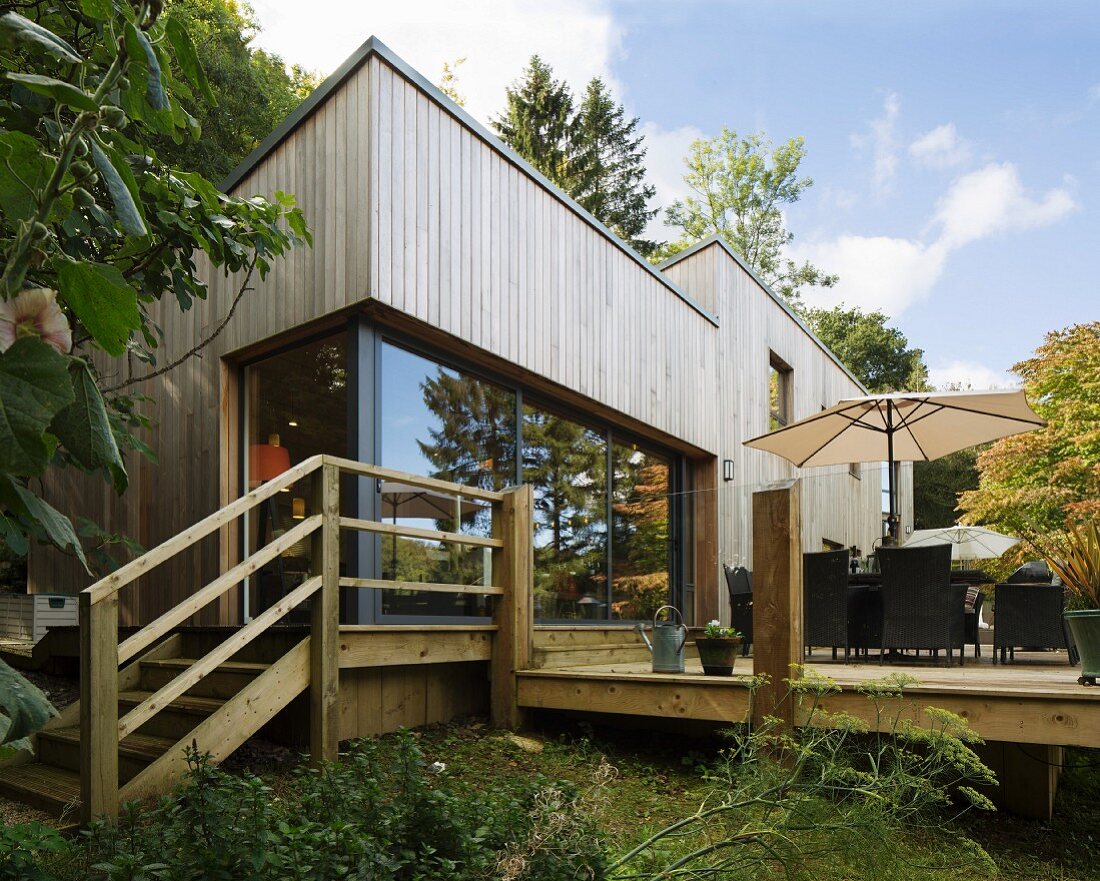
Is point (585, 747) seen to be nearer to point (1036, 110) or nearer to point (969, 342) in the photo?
point (1036, 110)

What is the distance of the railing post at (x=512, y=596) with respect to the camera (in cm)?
543

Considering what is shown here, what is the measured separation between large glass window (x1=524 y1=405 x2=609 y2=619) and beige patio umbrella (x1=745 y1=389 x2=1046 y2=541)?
143 centimetres

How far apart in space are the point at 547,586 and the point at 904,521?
983 cm

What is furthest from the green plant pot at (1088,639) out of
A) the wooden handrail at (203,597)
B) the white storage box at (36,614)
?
the white storage box at (36,614)

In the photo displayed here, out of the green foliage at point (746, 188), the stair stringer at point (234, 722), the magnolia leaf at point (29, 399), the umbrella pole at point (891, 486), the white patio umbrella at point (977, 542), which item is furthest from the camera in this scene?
the green foliage at point (746, 188)

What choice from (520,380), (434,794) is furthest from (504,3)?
(434,794)

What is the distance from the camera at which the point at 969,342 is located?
3388cm

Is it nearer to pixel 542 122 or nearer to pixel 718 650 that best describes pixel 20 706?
pixel 718 650

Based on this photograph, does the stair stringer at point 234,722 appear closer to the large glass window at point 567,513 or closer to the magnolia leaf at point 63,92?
the large glass window at point 567,513

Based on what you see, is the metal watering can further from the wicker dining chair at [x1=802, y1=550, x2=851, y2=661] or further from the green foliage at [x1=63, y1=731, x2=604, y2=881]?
the green foliage at [x1=63, y1=731, x2=604, y2=881]

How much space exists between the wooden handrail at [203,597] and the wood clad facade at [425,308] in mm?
1688

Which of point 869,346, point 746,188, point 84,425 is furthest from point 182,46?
point 869,346

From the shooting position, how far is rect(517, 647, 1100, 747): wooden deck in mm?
3785

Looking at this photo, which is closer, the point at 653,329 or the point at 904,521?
the point at 653,329
